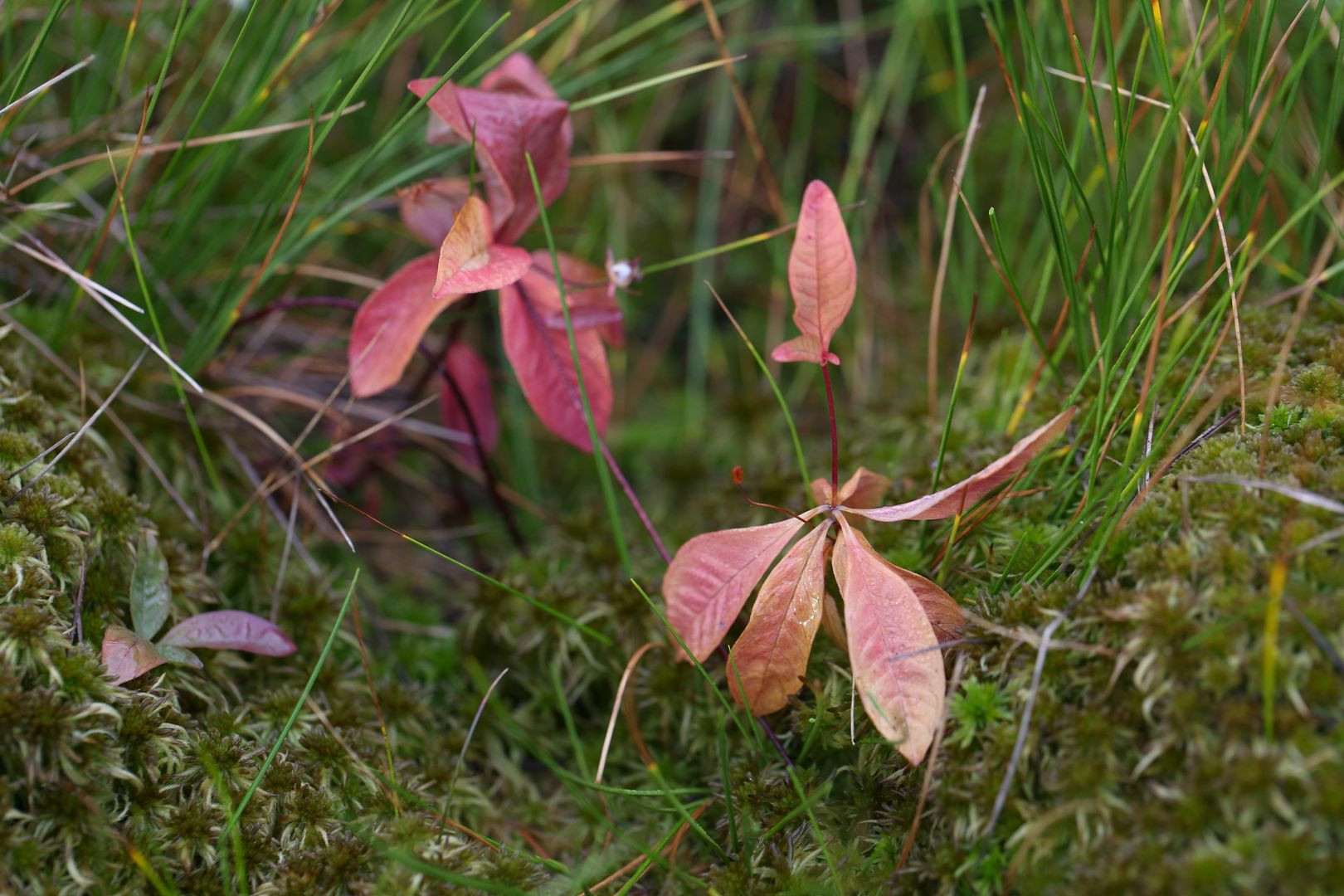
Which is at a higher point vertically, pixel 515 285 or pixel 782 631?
pixel 515 285

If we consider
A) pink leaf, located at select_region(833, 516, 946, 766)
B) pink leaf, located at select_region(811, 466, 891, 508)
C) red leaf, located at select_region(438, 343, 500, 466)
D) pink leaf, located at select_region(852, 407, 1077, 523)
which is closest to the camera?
pink leaf, located at select_region(833, 516, 946, 766)

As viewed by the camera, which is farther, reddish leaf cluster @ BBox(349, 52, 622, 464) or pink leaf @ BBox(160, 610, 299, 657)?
reddish leaf cluster @ BBox(349, 52, 622, 464)

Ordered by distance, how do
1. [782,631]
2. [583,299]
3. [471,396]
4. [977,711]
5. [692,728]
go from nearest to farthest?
1. [977,711]
2. [782,631]
3. [692,728]
4. [583,299]
5. [471,396]

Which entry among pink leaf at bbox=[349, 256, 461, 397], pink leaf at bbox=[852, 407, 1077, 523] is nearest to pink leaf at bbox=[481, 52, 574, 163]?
pink leaf at bbox=[349, 256, 461, 397]

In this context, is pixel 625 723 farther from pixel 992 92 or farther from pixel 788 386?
pixel 992 92

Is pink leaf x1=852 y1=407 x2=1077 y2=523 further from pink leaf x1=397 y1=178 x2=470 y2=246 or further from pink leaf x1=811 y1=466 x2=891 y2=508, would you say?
pink leaf x1=397 y1=178 x2=470 y2=246

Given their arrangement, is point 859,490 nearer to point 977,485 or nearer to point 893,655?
point 977,485

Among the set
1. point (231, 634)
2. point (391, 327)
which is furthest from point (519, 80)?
point (231, 634)
